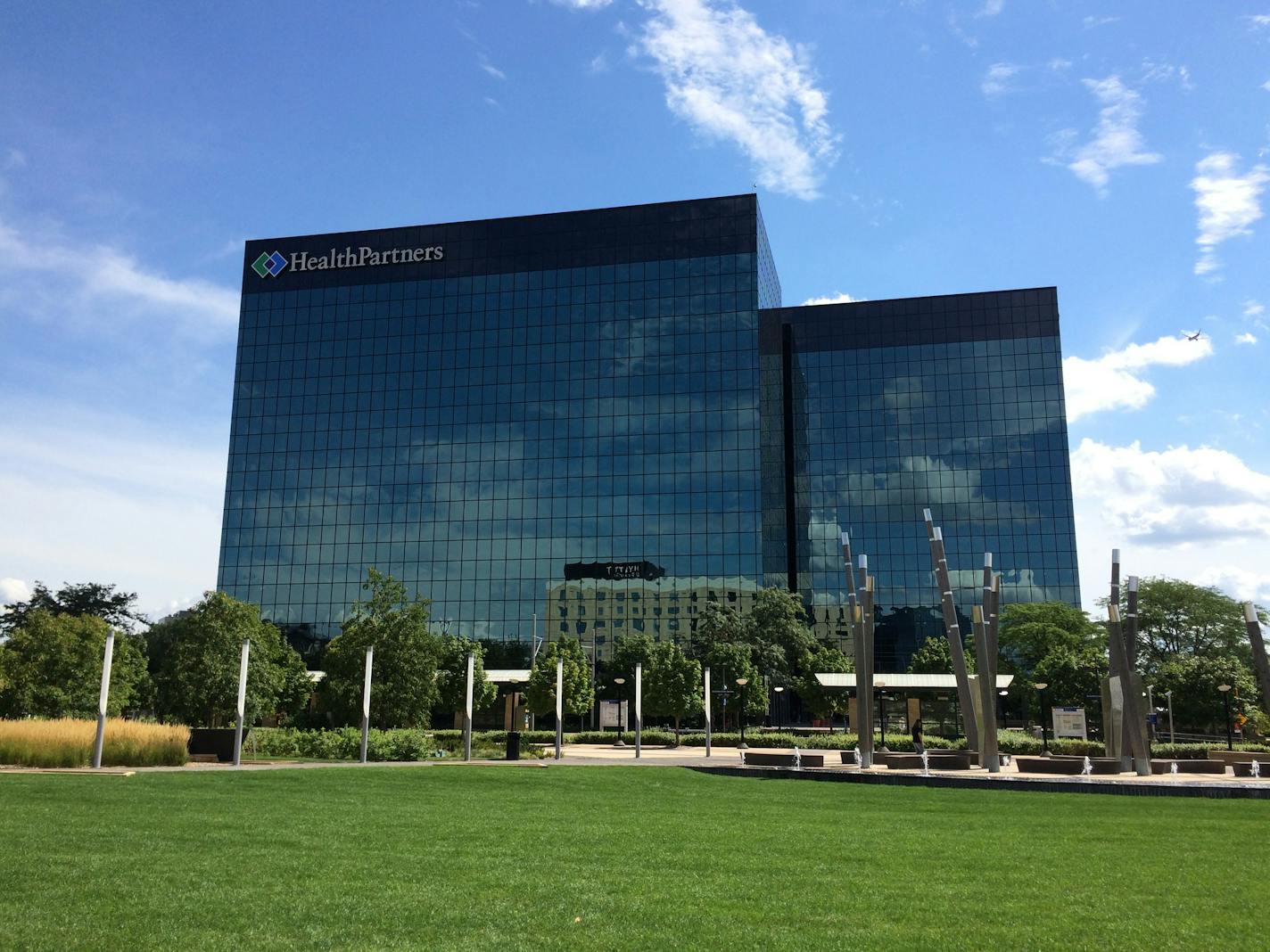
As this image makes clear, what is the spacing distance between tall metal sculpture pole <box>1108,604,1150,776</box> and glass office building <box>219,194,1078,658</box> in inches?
2525

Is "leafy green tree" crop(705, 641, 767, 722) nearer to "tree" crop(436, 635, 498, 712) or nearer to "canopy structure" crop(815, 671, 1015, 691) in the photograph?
"canopy structure" crop(815, 671, 1015, 691)

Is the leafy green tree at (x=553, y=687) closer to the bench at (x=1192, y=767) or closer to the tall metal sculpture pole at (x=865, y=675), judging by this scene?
the tall metal sculpture pole at (x=865, y=675)

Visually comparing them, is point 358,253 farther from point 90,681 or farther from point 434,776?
point 434,776

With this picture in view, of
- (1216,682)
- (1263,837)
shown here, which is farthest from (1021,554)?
(1263,837)

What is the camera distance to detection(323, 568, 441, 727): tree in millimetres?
47688

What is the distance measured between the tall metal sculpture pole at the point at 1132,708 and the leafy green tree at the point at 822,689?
3593cm

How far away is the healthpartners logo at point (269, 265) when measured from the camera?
118 metres

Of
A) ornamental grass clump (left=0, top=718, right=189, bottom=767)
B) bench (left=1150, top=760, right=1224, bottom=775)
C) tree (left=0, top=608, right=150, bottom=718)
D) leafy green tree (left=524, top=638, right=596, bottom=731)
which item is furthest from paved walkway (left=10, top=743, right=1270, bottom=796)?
leafy green tree (left=524, top=638, right=596, bottom=731)

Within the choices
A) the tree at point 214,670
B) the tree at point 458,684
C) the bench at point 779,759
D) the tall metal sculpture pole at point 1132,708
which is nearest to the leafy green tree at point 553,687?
the tree at point 458,684

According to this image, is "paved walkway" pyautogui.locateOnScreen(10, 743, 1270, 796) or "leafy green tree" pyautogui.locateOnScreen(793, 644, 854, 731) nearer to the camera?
"paved walkway" pyautogui.locateOnScreen(10, 743, 1270, 796)

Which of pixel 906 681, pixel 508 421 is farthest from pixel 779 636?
pixel 508 421

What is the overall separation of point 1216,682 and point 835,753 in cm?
2959

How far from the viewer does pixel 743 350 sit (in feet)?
338

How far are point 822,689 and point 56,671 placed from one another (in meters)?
49.2
